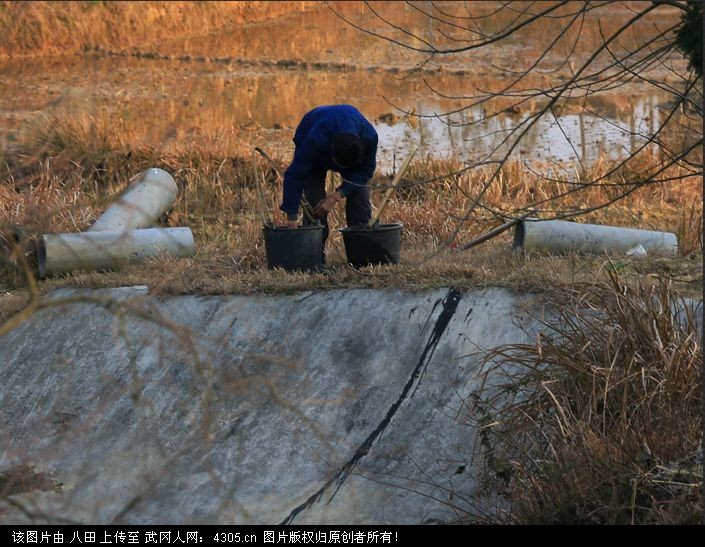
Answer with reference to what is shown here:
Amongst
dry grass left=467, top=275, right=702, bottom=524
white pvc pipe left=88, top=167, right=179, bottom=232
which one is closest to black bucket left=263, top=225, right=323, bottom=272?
dry grass left=467, top=275, right=702, bottom=524

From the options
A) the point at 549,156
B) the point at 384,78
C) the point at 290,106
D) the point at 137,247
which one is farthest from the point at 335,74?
the point at 137,247

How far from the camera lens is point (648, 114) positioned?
66.2ft

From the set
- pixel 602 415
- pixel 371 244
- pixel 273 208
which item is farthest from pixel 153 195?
pixel 602 415

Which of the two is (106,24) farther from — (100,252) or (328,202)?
(328,202)

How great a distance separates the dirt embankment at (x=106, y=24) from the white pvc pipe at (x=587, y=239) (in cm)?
1673

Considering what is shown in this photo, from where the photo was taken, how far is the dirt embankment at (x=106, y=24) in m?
26.5

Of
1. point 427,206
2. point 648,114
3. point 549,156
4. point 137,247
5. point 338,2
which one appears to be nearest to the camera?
point 137,247

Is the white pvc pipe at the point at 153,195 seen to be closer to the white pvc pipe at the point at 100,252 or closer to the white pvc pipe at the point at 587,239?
the white pvc pipe at the point at 100,252

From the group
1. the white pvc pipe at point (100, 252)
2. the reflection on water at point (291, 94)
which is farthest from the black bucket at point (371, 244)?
the reflection on water at point (291, 94)

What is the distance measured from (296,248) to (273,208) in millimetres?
3262
